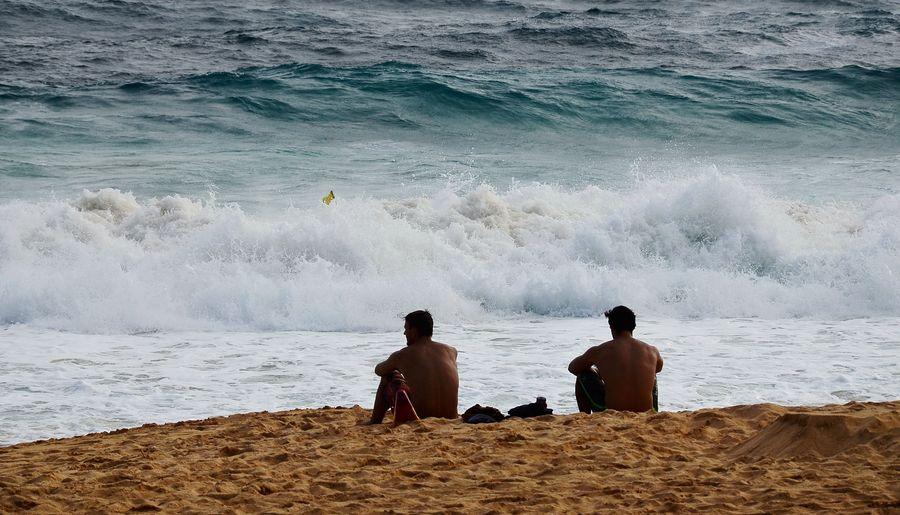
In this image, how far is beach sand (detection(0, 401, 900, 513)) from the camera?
4.31m

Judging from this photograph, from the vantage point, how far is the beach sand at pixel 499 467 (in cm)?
431

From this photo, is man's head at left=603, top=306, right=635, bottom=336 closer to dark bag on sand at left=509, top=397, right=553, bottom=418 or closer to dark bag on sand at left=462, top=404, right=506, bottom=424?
dark bag on sand at left=509, top=397, right=553, bottom=418

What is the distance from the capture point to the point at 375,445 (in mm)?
5457

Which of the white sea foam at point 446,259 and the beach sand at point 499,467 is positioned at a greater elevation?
the white sea foam at point 446,259

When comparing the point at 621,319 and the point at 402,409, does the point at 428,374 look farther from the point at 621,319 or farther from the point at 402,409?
the point at 621,319

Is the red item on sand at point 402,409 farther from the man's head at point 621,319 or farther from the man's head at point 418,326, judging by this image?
the man's head at point 621,319

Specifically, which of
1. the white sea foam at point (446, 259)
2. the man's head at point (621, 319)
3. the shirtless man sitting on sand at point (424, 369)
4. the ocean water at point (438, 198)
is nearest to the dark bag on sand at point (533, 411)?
the shirtless man sitting on sand at point (424, 369)

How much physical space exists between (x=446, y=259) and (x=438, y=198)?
90.8 inches

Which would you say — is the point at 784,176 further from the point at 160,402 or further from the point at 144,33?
the point at 144,33

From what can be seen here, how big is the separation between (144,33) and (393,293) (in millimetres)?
16243

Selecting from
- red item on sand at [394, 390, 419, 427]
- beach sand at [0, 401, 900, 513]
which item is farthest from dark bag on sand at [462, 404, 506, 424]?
red item on sand at [394, 390, 419, 427]

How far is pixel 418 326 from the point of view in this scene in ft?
20.4

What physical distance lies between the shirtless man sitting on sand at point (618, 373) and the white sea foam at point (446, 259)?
416 centimetres

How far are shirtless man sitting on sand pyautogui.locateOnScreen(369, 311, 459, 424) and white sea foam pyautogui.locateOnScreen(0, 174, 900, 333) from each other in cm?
398
